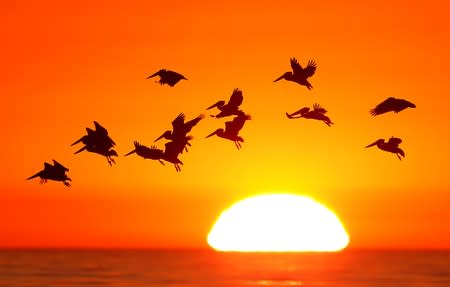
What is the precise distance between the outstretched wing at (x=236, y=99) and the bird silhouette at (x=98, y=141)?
287 centimetres

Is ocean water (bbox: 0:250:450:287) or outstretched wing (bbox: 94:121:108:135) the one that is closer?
outstretched wing (bbox: 94:121:108:135)

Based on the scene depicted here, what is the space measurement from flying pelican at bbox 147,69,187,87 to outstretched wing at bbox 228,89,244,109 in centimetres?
115

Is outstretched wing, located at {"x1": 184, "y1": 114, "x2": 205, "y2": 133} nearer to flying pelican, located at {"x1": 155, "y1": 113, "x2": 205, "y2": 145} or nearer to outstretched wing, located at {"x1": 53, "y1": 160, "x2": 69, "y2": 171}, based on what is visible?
flying pelican, located at {"x1": 155, "y1": 113, "x2": 205, "y2": 145}

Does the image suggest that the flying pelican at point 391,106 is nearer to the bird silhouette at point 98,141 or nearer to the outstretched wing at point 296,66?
the outstretched wing at point 296,66

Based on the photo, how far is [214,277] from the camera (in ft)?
368

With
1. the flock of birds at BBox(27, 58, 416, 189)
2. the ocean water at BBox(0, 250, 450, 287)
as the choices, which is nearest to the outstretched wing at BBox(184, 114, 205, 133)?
the flock of birds at BBox(27, 58, 416, 189)

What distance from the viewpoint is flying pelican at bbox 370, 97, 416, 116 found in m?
26.3

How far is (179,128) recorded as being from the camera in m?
26.2

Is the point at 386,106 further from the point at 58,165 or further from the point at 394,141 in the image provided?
the point at 58,165

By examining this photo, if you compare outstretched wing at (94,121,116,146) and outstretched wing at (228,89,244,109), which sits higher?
outstretched wing at (228,89,244,109)

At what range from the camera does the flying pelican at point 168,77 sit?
2691 cm

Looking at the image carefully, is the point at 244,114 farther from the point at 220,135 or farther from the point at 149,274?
the point at 149,274

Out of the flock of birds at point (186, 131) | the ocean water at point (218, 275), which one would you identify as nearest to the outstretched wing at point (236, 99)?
the flock of birds at point (186, 131)


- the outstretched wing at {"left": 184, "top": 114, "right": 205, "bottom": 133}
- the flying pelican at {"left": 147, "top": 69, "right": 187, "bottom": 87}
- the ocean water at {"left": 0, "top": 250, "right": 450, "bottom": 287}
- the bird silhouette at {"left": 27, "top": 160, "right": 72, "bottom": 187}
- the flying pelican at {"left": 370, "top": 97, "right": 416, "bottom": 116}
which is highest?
the ocean water at {"left": 0, "top": 250, "right": 450, "bottom": 287}
